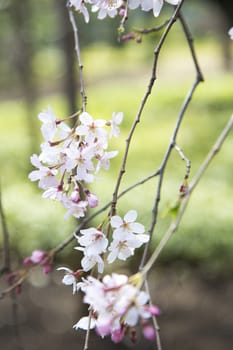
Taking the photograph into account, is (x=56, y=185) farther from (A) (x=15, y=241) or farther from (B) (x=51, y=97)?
(B) (x=51, y=97)

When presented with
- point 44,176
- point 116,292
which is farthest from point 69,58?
point 116,292

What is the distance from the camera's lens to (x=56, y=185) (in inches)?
37.4

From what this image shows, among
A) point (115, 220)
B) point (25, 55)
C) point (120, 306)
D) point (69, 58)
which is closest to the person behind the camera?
point (120, 306)

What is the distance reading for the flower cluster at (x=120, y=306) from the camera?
1.97 ft

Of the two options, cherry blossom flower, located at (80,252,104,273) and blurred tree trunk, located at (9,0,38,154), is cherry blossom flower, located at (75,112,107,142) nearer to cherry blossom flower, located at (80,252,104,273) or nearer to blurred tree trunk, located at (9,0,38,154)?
cherry blossom flower, located at (80,252,104,273)

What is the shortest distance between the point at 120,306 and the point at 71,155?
0.33 meters

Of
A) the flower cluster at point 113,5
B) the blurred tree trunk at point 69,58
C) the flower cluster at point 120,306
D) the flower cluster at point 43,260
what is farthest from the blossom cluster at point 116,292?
the blurred tree trunk at point 69,58

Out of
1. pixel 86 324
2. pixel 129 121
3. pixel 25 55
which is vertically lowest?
pixel 129 121

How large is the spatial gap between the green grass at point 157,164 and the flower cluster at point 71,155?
0.13 metres

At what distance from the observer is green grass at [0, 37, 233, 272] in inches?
165

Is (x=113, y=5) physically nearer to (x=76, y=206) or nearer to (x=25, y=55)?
(x=76, y=206)

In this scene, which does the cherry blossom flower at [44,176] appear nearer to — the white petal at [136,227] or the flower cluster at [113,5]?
the white petal at [136,227]

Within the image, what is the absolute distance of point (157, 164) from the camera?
6.42 metres

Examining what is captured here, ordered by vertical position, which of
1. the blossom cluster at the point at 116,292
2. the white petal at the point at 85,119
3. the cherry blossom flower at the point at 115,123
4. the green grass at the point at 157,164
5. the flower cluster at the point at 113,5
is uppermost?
the flower cluster at the point at 113,5
